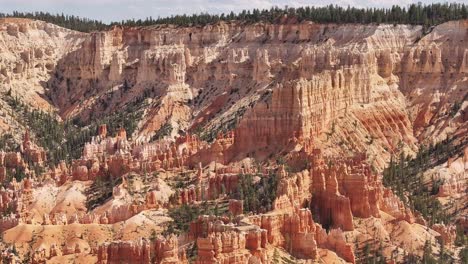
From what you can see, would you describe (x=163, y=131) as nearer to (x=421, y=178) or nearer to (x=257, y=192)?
(x=421, y=178)

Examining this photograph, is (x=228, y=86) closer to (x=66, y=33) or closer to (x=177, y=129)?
(x=177, y=129)

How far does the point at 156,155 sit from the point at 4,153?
24513 millimetres

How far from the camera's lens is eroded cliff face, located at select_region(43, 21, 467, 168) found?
Result: 99812 mm

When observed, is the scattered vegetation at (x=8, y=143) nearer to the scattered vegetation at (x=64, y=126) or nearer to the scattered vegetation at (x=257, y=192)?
the scattered vegetation at (x=64, y=126)

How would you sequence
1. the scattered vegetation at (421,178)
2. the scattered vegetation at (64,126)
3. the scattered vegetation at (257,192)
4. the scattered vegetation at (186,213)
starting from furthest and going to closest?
the scattered vegetation at (64,126)
the scattered vegetation at (421,178)
the scattered vegetation at (257,192)
the scattered vegetation at (186,213)

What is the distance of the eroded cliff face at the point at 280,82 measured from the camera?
3930 inches

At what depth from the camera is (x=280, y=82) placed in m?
123

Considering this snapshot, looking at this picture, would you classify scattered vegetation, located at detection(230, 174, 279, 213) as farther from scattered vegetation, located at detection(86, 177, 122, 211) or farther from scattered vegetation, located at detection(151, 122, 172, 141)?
scattered vegetation, located at detection(151, 122, 172, 141)

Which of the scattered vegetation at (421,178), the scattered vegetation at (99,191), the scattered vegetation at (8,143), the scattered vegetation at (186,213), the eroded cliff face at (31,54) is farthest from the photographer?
the eroded cliff face at (31,54)

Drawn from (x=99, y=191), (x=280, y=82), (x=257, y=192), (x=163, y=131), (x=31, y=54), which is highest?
(x=31, y=54)

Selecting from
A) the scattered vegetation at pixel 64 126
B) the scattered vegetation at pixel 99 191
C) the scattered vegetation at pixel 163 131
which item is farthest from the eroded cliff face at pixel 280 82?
the scattered vegetation at pixel 99 191

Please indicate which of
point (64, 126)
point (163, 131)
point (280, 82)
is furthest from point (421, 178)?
point (64, 126)

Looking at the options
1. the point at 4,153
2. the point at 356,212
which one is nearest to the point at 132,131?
the point at 4,153

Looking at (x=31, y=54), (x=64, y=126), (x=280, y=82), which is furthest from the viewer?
(x=31, y=54)
